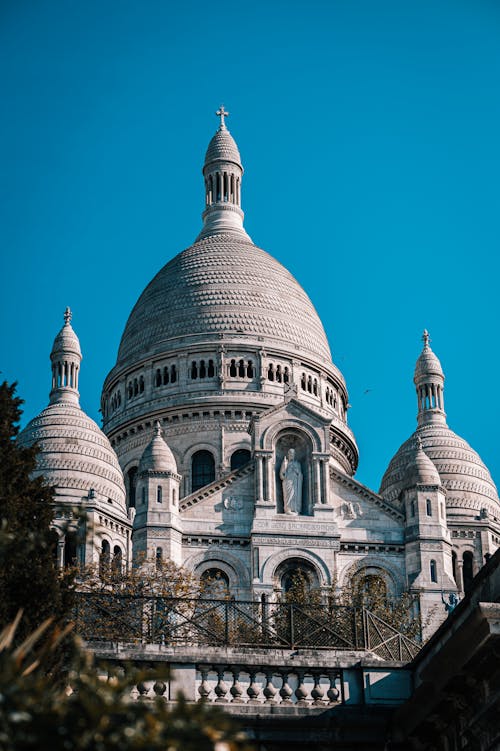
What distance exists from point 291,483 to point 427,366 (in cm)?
1552

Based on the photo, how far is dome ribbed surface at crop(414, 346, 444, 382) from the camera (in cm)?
7562

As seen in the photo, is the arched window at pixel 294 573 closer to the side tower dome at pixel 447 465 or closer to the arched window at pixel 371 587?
the arched window at pixel 371 587

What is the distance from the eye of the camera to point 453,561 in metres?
67.8

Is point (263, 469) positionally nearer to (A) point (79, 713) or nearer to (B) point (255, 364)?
(B) point (255, 364)

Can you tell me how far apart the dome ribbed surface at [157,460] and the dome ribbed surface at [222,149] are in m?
29.9

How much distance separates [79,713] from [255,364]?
214 ft

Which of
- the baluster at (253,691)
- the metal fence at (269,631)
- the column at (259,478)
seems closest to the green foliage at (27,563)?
the metal fence at (269,631)

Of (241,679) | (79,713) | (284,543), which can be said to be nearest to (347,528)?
(284,543)

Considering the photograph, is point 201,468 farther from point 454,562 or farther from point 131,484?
point 454,562

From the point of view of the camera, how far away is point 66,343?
70.3 meters

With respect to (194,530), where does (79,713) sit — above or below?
below

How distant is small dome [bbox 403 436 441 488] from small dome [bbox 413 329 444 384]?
1159 centimetres

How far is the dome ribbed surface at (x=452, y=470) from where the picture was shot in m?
70.3

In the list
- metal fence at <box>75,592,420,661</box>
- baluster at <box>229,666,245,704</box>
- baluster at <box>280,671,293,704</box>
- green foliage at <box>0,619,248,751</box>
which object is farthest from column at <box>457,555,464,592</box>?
green foliage at <box>0,619,248,751</box>
